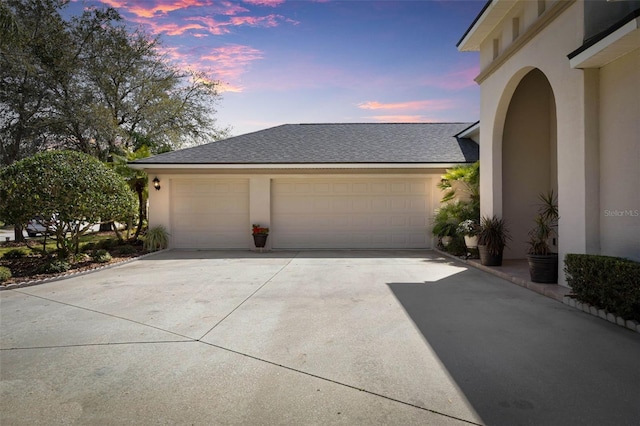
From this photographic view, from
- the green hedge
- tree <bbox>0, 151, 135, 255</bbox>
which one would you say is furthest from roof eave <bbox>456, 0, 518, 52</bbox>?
tree <bbox>0, 151, 135, 255</bbox>

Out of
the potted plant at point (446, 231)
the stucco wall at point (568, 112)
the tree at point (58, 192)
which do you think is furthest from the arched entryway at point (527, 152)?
the tree at point (58, 192)

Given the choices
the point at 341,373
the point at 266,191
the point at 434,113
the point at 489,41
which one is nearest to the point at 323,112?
the point at 434,113

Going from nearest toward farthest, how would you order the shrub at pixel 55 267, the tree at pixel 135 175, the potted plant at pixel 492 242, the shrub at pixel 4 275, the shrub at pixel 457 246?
the shrub at pixel 4 275
the shrub at pixel 55 267
the potted plant at pixel 492 242
the shrub at pixel 457 246
the tree at pixel 135 175

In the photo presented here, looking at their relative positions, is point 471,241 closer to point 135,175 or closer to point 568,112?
point 568,112

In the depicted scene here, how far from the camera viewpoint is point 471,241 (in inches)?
398

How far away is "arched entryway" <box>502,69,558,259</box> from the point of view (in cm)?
983

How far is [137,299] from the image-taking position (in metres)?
6.48

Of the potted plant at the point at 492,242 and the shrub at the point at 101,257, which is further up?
the potted plant at the point at 492,242

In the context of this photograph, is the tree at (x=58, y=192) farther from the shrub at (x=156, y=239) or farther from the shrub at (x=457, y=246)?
the shrub at (x=457, y=246)

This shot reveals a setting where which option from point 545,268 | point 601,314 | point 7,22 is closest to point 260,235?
point 545,268

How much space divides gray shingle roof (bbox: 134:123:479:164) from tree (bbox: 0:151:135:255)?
3.45m

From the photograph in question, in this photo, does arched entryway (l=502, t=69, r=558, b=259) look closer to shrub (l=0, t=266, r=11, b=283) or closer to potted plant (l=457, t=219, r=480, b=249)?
potted plant (l=457, t=219, r=480, b=249)

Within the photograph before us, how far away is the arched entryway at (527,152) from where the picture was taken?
32.2ft

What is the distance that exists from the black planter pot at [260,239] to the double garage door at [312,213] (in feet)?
1.89
